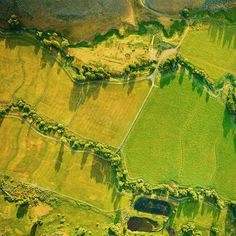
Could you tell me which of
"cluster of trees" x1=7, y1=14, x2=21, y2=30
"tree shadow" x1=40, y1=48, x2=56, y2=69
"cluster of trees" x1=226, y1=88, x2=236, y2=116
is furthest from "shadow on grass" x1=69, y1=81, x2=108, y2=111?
"cluster of trees" x1=226, y1=88, x2=236, y2=116

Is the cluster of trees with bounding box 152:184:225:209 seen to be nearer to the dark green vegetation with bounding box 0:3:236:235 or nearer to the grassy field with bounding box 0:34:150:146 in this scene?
the dark green vegetation with bounding box 0:3:236:235

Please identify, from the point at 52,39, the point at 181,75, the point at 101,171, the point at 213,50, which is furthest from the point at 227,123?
the point at 52,39

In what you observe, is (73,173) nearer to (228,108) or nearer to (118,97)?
(118,97)

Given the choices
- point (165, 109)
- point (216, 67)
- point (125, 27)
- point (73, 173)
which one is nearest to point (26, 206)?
point (73, 173)

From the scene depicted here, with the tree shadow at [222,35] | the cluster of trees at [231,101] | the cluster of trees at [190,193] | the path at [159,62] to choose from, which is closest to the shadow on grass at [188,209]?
the cluster of trees at [190,193]

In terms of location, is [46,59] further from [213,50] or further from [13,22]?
[213,50]

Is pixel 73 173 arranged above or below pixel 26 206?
above

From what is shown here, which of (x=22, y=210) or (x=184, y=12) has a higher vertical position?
(x=184, y=12)
